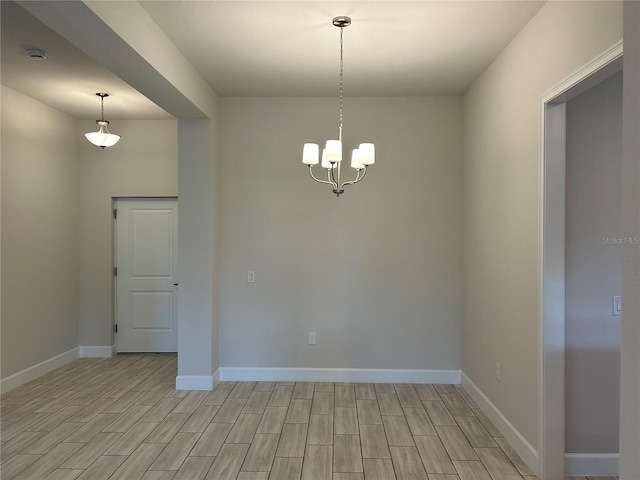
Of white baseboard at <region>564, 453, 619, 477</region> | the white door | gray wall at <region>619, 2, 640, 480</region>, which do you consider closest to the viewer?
gray wall at <region>619, 2, 640, 480</region>

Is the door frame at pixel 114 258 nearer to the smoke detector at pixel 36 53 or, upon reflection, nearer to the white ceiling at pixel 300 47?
the white ceiling at pixel 300 47

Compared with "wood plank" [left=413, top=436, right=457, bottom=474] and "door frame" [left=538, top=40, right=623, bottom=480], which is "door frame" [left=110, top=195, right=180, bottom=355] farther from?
"door frame" [left=538, top=40, right=623, bottom=480]

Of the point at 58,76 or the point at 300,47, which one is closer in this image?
the point at 300,47

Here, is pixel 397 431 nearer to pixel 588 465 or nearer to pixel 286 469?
pixel 286 469

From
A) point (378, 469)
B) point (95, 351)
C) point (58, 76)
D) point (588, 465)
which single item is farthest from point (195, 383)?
point (588, 465)

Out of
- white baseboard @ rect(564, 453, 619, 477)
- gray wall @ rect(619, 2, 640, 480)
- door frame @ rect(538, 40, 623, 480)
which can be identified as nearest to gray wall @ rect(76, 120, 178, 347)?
door frame @ rect(538, 40, 623, 480)

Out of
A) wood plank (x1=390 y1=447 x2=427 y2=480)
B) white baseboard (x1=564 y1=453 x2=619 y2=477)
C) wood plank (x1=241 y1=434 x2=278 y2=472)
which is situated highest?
white baseboard (x1=564 y1=453 x2=619 y2=477)

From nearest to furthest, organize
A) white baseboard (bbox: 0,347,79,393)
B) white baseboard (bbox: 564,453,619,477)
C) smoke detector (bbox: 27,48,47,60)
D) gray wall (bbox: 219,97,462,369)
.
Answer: white baseboard (bbox: 564,453,619,477)
smoke detector (bbox: 27,48,47,60)
white baseboard (bbox: 0,347,79,393)
gray wall (bbox: 219,97,462,369)

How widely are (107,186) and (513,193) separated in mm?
4714

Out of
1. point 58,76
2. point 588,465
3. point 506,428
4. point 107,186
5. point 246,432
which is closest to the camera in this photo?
point 588,465

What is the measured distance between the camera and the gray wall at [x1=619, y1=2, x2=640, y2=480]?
95 centimetres

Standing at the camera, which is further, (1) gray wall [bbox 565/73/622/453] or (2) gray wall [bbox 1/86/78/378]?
(2) gray wall [bbox 1/86/78/378]

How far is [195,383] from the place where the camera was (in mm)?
4176

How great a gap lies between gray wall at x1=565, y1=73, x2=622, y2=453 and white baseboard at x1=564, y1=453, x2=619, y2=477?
0.12 ft
